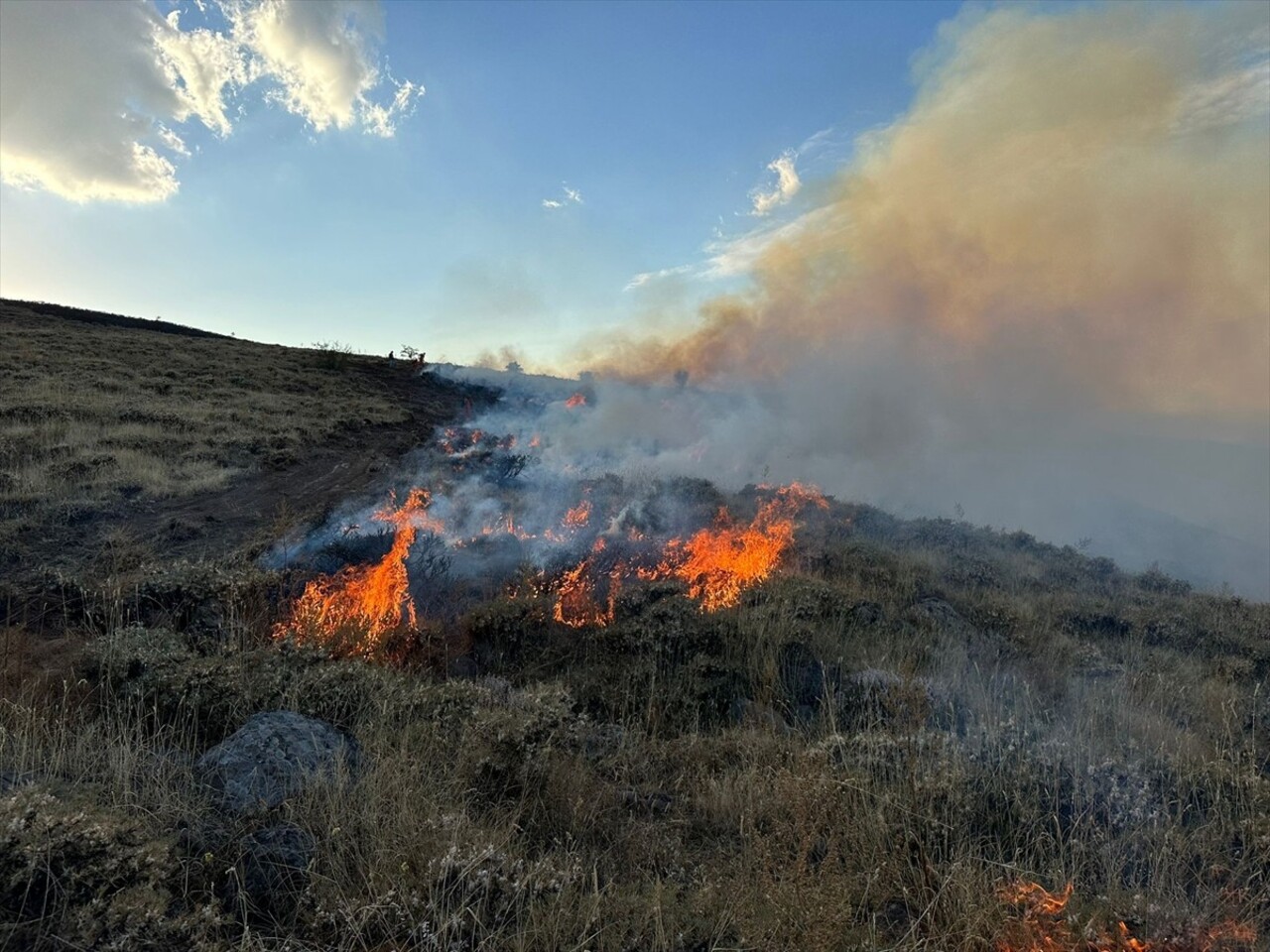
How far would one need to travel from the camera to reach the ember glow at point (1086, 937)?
10.4 feet

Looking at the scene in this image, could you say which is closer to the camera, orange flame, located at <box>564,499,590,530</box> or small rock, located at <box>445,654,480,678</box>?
small rock, located at <box>445,654,480,678</box>

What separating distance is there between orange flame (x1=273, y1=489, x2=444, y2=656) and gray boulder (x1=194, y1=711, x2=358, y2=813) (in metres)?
2.96

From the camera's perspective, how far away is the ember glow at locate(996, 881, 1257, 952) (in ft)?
10.4

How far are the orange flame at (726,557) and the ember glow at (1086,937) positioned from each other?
6321 mm

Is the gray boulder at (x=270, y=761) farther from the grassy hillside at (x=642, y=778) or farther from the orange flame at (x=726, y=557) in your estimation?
the orange flame at (x=726, y=557)

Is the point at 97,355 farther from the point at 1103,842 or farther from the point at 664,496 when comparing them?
the point at 1103,842

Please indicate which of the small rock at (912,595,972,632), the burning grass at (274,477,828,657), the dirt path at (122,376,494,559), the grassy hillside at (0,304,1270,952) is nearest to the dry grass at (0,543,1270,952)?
the grassy hillside at (0,304,1270,952)

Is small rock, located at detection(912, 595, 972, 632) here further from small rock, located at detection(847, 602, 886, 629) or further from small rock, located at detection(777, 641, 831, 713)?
small rock, located at detection(777, 641, 831, 713)

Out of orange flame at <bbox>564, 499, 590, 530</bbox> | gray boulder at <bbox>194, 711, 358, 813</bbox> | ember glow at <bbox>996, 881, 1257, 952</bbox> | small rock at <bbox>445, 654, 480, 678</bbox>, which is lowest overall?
small rock at <bbox>445, 654, 480, 678</bbox>

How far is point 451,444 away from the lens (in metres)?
22.5

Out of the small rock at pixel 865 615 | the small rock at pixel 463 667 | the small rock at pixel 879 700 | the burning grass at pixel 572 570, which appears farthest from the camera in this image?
the small rock at pixel 865 615

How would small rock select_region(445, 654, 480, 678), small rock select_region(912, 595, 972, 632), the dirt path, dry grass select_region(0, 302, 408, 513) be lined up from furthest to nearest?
dry grass select_region(0, 302, 408, 513), the dirt path, small rock select_region(912, 595, 972, 632), small rock select_region(445, 654, 480, 678)

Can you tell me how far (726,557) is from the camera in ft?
41.2

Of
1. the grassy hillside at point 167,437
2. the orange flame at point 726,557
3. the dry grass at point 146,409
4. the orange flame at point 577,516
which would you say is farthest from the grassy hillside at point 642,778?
the dry grass at point 146,409
